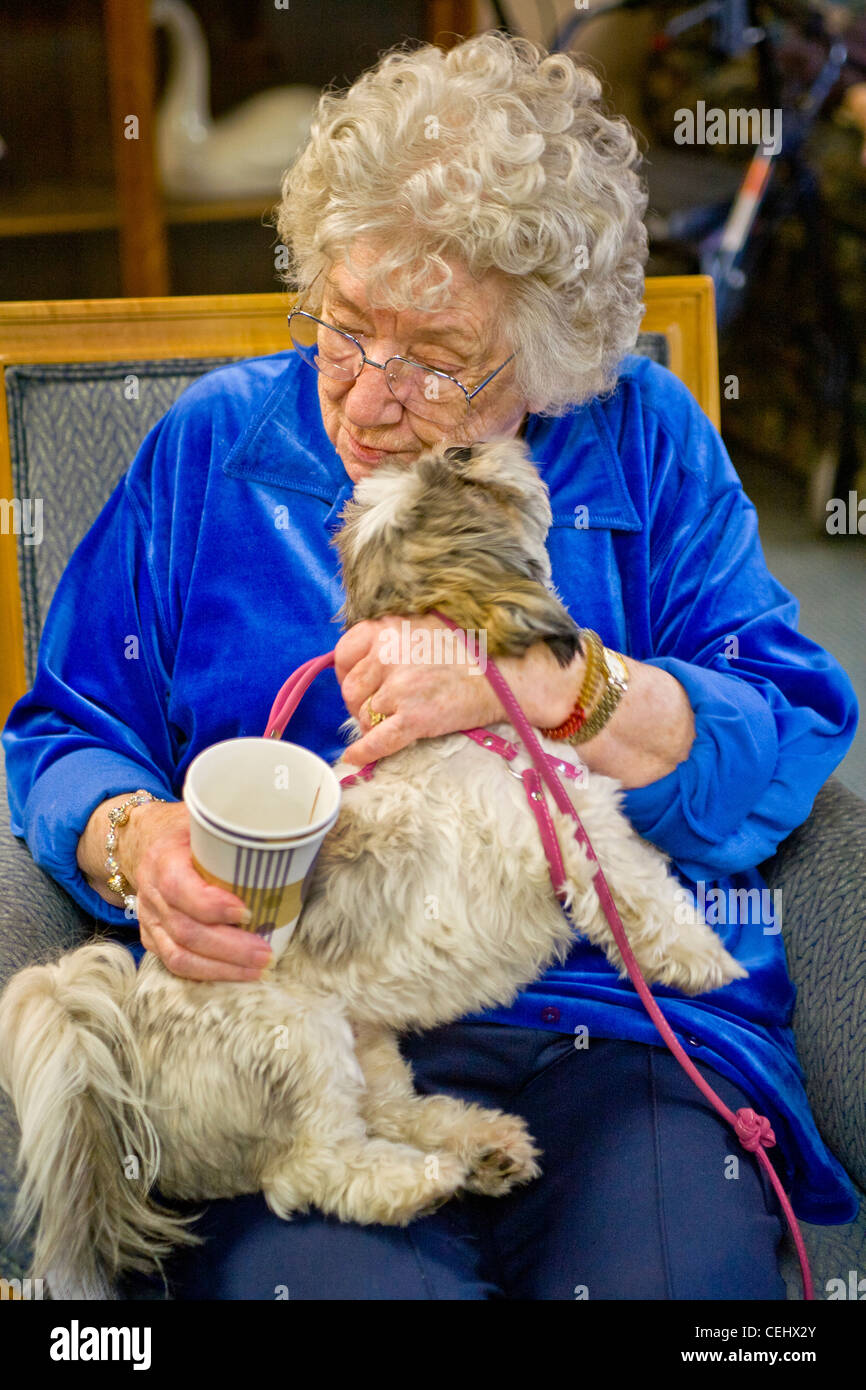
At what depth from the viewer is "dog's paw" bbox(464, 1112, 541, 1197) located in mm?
1162

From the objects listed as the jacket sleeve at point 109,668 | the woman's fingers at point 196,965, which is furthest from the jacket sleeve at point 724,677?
the jacket sleeve at point 109,668

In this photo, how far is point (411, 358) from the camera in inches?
51.3

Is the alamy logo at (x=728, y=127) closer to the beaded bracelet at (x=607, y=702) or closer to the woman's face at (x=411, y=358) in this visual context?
the woman's face at (x=411, y=358)

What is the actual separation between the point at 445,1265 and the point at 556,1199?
0.14 meters

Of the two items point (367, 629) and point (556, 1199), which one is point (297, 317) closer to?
point (367, 629)

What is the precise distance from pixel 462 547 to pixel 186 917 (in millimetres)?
463

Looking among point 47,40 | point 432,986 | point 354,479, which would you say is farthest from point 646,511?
point 47,40

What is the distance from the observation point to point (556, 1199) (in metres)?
1.15

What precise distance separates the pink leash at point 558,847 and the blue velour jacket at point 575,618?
7cm

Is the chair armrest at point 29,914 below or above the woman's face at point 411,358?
below

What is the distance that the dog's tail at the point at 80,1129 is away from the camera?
1012 millimetres

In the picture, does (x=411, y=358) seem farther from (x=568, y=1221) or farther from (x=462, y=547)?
(x=568, y=1221)

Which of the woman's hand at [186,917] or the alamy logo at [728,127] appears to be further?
the alamy logo at [728,127]
